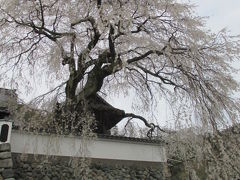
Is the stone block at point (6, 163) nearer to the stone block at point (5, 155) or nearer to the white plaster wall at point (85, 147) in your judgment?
the stone block at point (5, 155)

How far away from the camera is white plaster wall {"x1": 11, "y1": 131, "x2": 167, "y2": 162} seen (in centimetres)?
575

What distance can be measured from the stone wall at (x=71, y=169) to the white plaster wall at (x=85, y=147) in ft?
0.44

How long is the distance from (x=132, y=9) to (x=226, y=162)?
3799mm

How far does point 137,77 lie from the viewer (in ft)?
28.7

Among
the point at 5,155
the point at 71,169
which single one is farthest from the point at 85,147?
the point at 5,155

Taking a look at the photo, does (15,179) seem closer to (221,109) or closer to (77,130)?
(77,130)

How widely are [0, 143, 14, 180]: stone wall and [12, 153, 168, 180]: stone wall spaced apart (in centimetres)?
36

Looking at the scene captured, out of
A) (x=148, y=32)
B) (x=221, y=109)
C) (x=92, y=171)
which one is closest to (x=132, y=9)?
(x=148, y=32)

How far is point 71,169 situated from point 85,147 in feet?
1.74

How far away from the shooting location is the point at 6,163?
5.00 meters

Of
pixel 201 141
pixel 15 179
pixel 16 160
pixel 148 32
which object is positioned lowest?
pixel 15 179

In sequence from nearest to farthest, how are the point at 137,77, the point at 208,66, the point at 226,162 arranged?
1. the point at 226,162
2. the point at 208,66
3. the point at 137,77

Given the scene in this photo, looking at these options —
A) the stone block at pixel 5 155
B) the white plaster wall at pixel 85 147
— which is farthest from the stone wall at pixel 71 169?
the stone block at pixel 5 155

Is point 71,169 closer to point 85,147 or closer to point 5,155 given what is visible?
point 85,147
